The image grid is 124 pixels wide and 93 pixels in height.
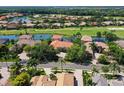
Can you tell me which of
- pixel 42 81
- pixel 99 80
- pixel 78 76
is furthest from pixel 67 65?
pixel 42 81

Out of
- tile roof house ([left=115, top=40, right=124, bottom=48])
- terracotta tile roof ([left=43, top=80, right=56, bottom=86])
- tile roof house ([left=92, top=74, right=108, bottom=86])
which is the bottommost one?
tile roof house ([left=92, top=74, right=108, bottom=86])

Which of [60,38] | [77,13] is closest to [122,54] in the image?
[60,38]

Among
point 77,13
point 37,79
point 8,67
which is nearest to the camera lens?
point 37,79

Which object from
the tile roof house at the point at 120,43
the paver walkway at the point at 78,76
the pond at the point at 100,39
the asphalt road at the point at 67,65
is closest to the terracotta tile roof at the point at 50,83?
the paver walkway at the point at 78,76

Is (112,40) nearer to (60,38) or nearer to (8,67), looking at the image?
(60,38)

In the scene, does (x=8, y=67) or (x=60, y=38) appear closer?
(x=8, y=67)

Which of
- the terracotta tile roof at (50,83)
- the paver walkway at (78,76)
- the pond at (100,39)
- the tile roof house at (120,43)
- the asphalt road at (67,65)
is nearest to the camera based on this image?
the terracotta tile roof at (50,83)

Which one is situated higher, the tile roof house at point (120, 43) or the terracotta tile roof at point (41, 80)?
the terracotta tile roof at point (41, 80)

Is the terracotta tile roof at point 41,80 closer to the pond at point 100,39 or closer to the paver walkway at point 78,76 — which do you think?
the paver walkway at point 78,76

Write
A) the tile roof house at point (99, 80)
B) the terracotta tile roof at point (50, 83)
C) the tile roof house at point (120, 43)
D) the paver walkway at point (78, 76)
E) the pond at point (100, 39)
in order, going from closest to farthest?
the terracotta tile roof at point (50, 83)
the tile roof house at point (99, 80)
the paver walkway at point (78, 76)
the tile roof house at point (120, 43)
the pond at point (100, 39)

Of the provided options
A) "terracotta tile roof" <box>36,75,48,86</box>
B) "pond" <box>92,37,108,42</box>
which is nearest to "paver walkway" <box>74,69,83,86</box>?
"terracotta tile roof" <box>36,75,48,86</box>

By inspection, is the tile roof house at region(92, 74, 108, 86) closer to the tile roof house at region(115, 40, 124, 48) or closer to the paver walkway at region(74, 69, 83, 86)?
the paver walkway at region(74, 69, 83, 86)
